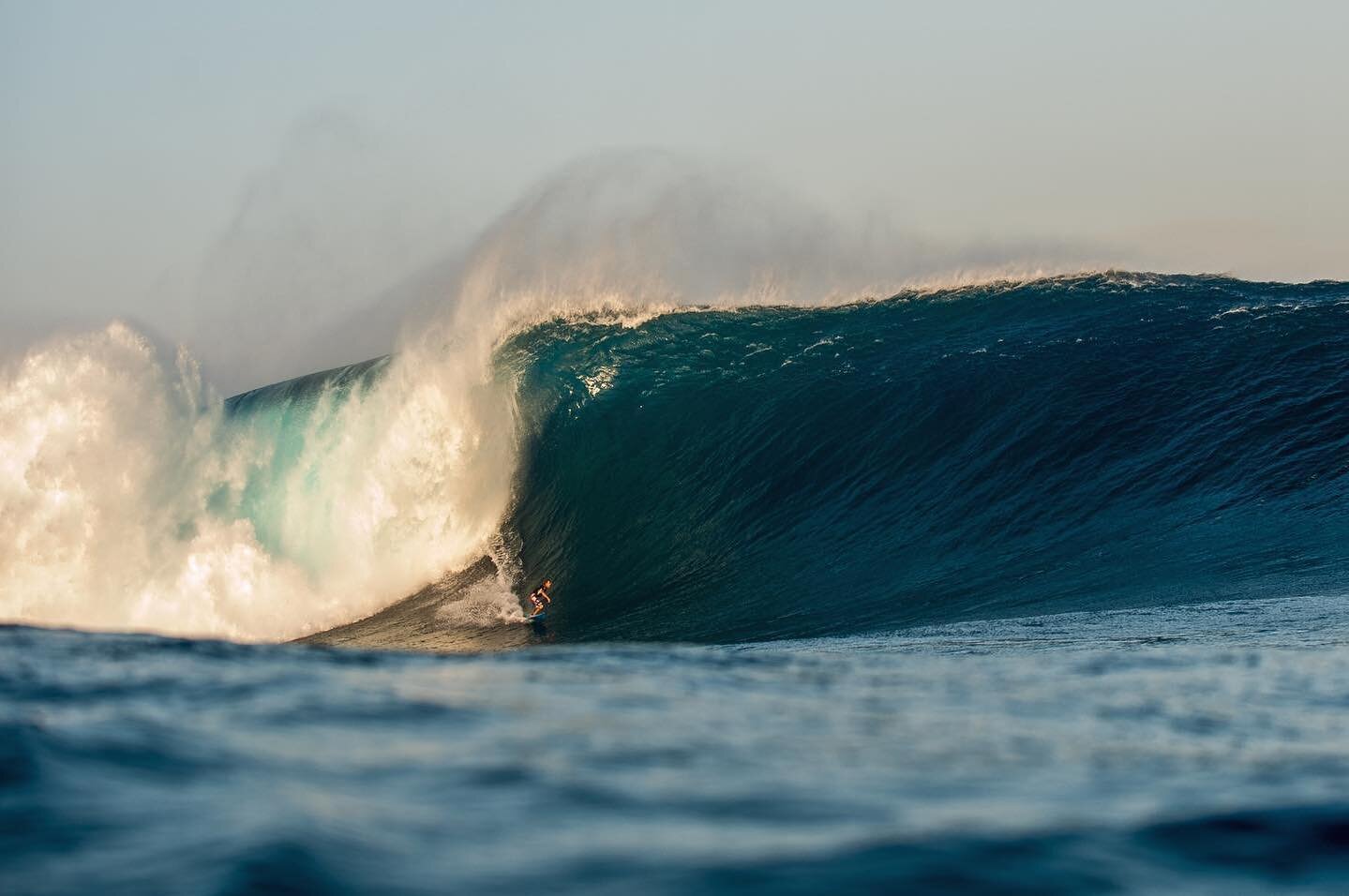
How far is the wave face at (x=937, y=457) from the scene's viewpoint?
43.9ft

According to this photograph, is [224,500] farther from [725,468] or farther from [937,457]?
[937,457]

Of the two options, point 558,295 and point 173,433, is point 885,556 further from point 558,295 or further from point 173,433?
point 173,433

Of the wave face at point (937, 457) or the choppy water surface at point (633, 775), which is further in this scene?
the wave face at point (937, 457)

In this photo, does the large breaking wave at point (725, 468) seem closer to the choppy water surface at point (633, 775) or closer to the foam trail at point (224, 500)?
the foam trail at point (224, 500)

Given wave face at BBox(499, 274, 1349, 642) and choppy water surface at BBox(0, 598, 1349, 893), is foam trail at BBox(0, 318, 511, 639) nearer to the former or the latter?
wave face at BBox(499, 274, 1349, 642)

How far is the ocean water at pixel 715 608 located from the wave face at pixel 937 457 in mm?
81

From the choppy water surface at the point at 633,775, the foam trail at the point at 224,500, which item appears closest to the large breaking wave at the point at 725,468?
the foam trail at the point at 224,500

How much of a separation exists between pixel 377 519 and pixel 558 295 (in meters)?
5.94

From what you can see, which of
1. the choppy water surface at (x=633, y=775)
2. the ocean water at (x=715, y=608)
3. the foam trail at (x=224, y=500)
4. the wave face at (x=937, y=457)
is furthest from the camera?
the foam trail at (x=224, y=500)

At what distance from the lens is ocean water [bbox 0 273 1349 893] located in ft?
8.02

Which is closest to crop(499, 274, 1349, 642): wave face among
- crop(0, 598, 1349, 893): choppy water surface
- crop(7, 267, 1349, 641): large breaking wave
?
crop(7, 267, 1349, 641): large breaking wave

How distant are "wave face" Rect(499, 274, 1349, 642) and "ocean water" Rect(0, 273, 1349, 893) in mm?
81

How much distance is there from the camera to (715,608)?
1446 centimetres

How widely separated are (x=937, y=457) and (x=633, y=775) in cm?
1525
